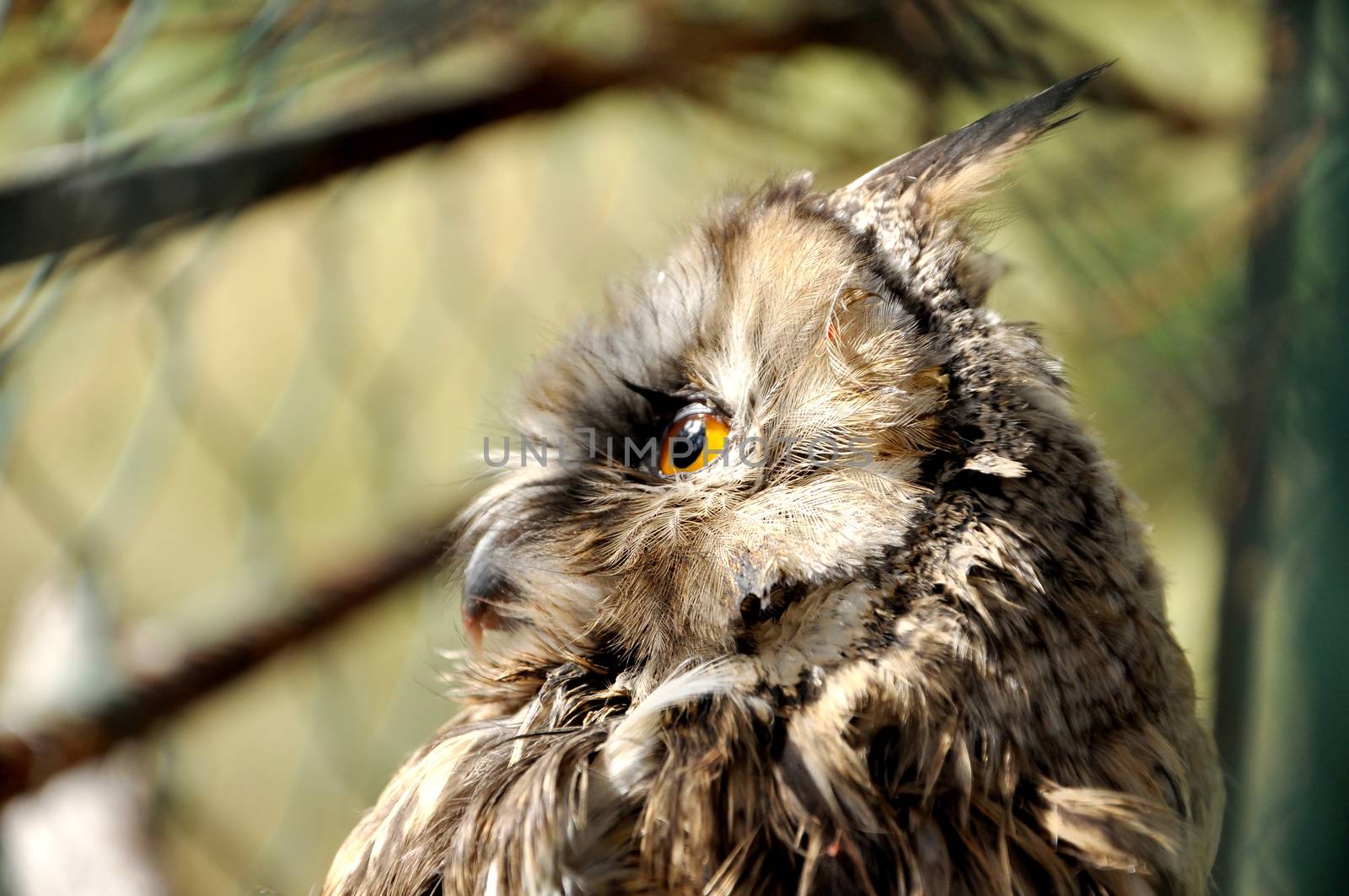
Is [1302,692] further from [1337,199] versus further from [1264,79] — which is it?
[1264,79]

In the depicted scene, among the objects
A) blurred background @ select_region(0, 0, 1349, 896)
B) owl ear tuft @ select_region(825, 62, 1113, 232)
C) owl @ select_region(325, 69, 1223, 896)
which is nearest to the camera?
owl @ select_region(325, 69, 1223, 896)

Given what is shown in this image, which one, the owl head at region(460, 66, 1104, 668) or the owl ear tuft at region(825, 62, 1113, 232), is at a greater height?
the owl ear tuft at region(825, 62, 1113, 232)

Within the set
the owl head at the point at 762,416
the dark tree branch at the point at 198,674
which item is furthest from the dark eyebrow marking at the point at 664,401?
the dark tree branch at the point at 198,674

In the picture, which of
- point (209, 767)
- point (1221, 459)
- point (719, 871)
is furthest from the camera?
point (209, 767)

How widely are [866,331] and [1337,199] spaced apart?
807mm

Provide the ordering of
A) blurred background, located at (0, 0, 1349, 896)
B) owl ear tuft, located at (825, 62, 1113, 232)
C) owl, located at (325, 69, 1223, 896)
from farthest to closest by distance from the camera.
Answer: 1. blurred background, located at (0, 0, 1349, 896)
2. owl ear tuft, located at (825, 62, 1113, 232)
3. owl, located at (325, 69, 1223, 896)

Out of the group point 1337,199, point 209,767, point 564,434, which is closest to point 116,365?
point 209,767

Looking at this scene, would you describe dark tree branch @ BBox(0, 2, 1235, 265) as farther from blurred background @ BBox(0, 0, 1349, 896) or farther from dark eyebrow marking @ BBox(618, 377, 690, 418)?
dark eyebrow marking @ BBox(618, 377, 690, 418)

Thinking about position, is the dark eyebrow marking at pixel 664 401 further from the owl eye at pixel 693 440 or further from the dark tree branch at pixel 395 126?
the dark tree branch at pixel 395 126

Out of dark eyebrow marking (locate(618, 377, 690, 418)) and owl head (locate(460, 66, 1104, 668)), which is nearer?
owl head (locate(460, 66, 1104, 668))

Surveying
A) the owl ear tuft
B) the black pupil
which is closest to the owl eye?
the black pupil

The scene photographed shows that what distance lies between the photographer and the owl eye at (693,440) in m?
0.87

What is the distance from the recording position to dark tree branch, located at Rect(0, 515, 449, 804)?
1213 mm

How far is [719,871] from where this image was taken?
27.3 inches
